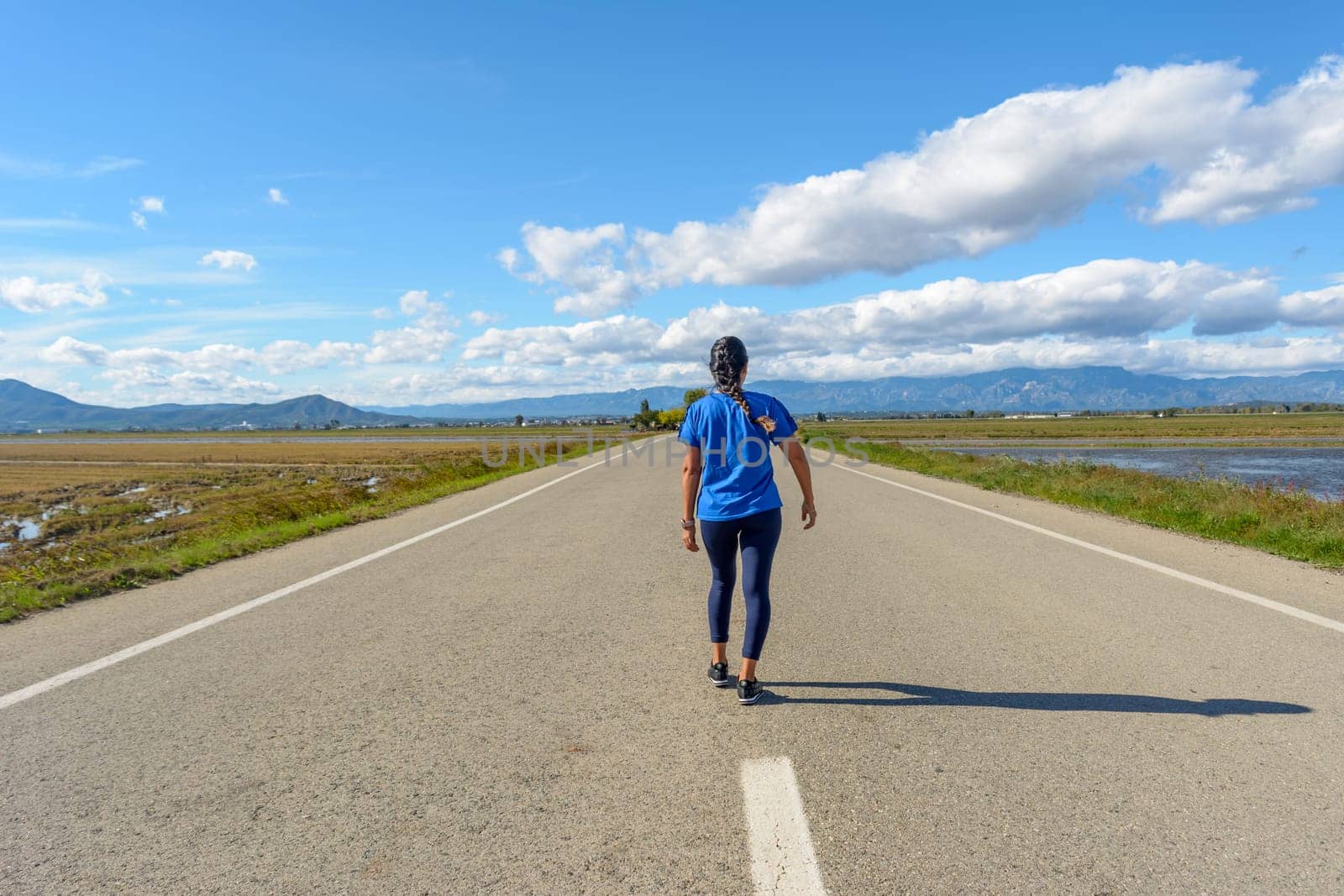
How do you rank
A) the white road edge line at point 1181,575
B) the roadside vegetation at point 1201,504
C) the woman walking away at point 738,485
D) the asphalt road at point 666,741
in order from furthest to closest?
the roadside vegetation at point 1201,504 < the white road edge line at point 1181,575 < the woman walking away at point 738,485 < the asphalt road at point 666,741

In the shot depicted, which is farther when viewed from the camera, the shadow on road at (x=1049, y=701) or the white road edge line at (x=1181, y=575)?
the white road edge line at (x=1181, y=575)

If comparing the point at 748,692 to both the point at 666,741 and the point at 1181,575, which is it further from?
the point at 1181,575

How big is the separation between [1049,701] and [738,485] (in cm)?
198

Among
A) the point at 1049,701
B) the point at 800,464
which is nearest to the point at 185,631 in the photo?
the point at 800,464

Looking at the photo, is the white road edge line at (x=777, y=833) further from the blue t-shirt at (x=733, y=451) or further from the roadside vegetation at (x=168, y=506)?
the roadside vegetation at (x=168, y=506)

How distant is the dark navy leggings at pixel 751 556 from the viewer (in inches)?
178

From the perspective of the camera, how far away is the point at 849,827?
301cm

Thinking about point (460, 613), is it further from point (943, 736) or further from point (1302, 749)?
point (1302, 749)

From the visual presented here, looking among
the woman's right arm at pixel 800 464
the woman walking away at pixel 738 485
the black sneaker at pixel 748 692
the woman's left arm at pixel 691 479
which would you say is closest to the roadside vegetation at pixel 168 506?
the woman's left arm at pixel 691 479

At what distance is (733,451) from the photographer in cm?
454

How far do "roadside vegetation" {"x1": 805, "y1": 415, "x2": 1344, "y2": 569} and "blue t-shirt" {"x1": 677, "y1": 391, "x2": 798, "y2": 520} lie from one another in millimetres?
7473

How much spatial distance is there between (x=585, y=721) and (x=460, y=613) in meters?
2.68

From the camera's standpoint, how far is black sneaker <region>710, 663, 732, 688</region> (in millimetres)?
4684

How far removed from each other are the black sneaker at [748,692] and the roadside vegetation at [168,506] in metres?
6.07
